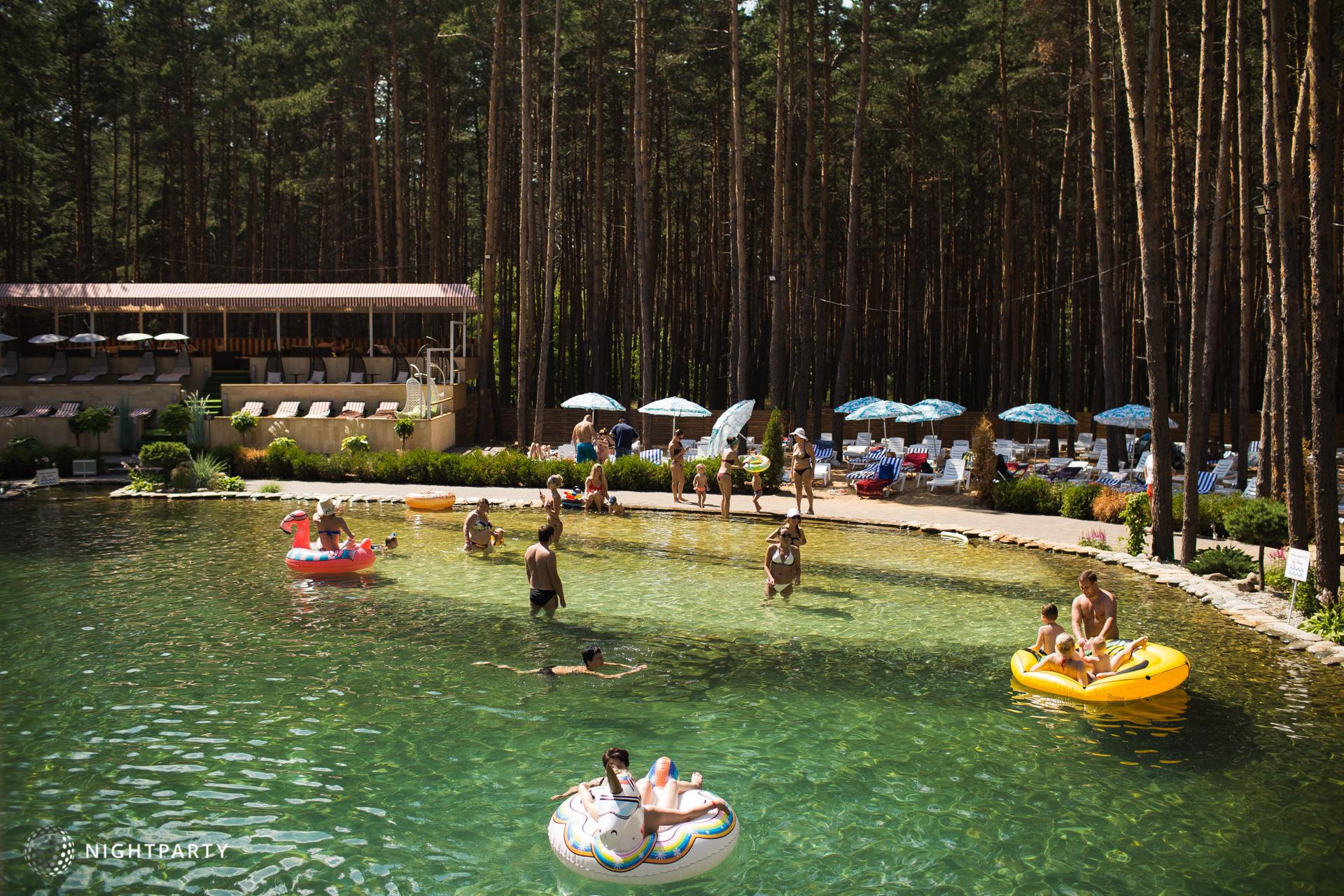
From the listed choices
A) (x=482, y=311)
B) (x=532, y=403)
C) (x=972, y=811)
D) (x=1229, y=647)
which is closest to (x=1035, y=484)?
(x=1229, y=647)

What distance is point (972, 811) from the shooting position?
795 centimetres

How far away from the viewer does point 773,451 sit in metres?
23.6

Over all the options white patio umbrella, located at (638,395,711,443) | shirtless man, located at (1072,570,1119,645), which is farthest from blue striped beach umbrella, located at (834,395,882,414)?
shirtless man, located at (1072,570,1119,645)

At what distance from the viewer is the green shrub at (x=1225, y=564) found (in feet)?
50.7

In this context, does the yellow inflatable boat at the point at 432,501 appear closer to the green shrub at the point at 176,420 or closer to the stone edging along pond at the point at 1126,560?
the stone edging along pond at the point at 1126,560

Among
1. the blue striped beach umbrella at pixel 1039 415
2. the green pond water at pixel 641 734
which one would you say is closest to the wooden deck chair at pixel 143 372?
the green pond water at pixel 641 734

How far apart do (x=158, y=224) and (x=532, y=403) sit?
56.2 ft

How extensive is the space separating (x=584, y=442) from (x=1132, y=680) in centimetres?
1650

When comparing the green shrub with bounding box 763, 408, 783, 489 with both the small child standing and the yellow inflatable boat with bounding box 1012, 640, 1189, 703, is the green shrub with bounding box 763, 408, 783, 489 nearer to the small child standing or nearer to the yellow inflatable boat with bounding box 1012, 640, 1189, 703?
the small child standing

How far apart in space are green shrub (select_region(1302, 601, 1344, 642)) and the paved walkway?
4947 mm

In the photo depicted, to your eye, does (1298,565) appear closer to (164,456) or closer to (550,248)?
(550,248)

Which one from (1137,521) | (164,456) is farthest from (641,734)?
(164,456)

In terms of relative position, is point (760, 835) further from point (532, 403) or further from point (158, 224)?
point (158, 224)

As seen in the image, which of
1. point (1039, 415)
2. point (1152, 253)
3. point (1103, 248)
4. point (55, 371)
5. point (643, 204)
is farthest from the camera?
point (55, 371)
